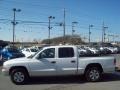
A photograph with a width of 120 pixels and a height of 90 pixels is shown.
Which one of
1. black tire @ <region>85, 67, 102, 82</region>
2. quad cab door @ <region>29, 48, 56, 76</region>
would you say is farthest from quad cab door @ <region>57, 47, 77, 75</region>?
black tire @ <region>85, 67, 102, 82</region>

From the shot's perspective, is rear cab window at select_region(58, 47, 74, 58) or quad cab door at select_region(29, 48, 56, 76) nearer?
quad cab door at select_region(29, 48, 56, 76)

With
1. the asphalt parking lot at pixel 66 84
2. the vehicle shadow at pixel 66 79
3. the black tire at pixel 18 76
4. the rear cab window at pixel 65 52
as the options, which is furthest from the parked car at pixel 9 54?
the rear cab window at pixel 65 52

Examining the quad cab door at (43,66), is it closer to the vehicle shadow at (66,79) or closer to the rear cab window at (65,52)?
the rear cab window at (65,52)

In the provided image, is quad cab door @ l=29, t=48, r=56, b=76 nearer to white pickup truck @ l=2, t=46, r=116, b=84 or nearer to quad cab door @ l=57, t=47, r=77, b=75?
white pickup truck @ l=2, t=46, r=116, b=84

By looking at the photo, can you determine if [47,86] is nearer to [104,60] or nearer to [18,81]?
[18,81]

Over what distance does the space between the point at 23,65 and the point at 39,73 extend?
32.7 inches

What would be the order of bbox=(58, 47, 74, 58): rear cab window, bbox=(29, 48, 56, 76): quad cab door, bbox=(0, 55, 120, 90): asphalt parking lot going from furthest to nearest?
1. bbox=(58, 47, 74, 58): rear cab window
2. bbox=(29, 48, 56, 76): quad cab door
3. bbox=(0, 55, 120, 90): asphalt parking lot

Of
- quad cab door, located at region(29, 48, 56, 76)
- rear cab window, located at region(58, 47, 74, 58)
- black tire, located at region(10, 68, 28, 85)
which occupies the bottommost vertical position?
black tire, located at region(10, 68, 28, 85)

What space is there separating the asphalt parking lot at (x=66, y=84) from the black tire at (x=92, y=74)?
27 cm

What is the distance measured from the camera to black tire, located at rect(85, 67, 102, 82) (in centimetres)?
1291

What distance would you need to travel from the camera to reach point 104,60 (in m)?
13.1

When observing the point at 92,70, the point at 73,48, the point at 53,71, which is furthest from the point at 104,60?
the point at 53,71

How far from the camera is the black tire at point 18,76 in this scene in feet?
41.0

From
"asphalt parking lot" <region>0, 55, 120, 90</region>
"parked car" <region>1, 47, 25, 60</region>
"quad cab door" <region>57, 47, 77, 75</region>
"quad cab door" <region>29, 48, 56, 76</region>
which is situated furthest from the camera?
"parked car" <region>1, 47, 25, 60</region>
